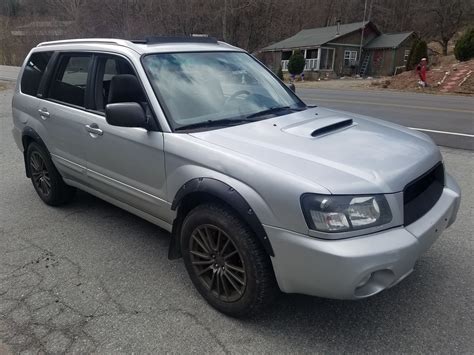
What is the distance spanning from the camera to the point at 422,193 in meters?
2.72

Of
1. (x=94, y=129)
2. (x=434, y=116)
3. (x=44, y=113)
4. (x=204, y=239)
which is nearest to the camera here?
(x=204, y=239)

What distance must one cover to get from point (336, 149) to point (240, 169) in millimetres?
654

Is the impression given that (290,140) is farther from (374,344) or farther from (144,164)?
(374,344)

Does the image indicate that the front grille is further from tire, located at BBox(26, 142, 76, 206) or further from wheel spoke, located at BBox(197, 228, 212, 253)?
tire, located at BBox(26, 142, 76, 206)

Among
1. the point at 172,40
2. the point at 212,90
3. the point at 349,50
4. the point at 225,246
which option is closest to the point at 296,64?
the point at 349,50

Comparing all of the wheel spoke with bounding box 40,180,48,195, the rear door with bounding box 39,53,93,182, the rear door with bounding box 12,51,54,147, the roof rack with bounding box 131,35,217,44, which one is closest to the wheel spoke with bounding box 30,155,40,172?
the wheel spoke with bounding box 40,180,48,195

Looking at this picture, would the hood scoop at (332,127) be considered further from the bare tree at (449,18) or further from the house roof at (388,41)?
the bare tree at (449,18)

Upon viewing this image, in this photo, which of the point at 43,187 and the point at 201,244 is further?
Result: the point at 43,187

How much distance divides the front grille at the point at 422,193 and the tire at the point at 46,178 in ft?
11.9

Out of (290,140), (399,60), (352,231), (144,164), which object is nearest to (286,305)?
(352,231)

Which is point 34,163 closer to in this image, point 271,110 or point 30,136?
point 30,136

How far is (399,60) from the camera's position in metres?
42.4

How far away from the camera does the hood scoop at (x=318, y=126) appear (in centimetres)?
286

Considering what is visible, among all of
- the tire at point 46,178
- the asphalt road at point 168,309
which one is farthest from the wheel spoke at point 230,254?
the tire at point 46,178
